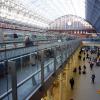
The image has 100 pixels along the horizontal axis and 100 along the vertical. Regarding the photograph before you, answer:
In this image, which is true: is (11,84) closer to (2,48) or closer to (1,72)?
(1,72)

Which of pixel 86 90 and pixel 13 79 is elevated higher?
pixel 13 79

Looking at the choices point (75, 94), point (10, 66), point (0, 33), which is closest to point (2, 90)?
point (10, 66)

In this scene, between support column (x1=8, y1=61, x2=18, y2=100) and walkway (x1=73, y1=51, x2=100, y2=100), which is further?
walkway (x1=73, y1=51, x2=100, y2=100)

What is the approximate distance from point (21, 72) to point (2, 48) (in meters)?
Result: 0.79

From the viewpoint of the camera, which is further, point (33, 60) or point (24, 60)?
point (33, 60)

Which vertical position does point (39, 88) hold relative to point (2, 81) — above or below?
below

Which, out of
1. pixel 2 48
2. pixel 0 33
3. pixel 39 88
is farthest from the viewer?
pixel 0 33

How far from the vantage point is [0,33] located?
7445mm

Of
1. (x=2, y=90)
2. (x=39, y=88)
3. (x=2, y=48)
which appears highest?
(x=2, y=48)

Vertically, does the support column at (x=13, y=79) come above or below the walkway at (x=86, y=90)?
above

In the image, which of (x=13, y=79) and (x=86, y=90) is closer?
(x=13, y=79)

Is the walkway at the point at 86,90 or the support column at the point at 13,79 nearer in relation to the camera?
the support column at the point at 13,79

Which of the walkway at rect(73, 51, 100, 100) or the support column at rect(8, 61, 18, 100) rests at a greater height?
the support column at rect(8, 61, 18, 100)

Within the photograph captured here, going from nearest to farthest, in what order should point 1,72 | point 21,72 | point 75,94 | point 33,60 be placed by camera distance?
1. point 1,72
2. point 21,72
3. point 33,60
4. point 75,94
